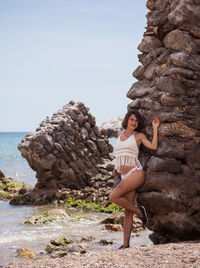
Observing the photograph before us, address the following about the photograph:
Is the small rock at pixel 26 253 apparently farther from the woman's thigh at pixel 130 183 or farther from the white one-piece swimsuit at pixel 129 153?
the white one-piece swimsuit at pixel 129 153

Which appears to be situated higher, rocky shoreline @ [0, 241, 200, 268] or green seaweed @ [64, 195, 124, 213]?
rocky shoreline @ [0, 241, 200, 268]

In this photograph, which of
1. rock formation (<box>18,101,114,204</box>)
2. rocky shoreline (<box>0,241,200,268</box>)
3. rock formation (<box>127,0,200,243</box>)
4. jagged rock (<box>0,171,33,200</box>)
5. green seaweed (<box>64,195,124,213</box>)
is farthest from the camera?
jagged rock (<box>0,171,33,200</box>)

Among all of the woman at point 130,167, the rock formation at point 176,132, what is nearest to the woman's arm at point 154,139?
the woman at point 130,167

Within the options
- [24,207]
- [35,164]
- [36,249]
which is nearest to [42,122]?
[35,164]

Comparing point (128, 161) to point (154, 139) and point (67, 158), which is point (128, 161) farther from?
point (67, 158)

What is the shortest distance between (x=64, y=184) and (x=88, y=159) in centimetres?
189

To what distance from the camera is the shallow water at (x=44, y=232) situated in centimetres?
1036

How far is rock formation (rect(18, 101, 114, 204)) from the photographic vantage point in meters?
18.8

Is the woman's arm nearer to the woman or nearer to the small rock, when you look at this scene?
the woman

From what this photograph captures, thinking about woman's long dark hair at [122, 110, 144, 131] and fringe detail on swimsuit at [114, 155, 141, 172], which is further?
woman's long dark hair at [122, 110, 144, 131]

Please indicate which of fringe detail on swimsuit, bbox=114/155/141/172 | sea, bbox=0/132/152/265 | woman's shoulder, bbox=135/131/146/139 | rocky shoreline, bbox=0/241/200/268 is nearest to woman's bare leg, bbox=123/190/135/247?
fringe detail on swimsuit, bbox=114/155/141/172

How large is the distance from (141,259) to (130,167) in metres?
2.23

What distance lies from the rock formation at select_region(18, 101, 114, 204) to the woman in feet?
31.4

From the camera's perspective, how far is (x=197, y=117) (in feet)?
26.7
